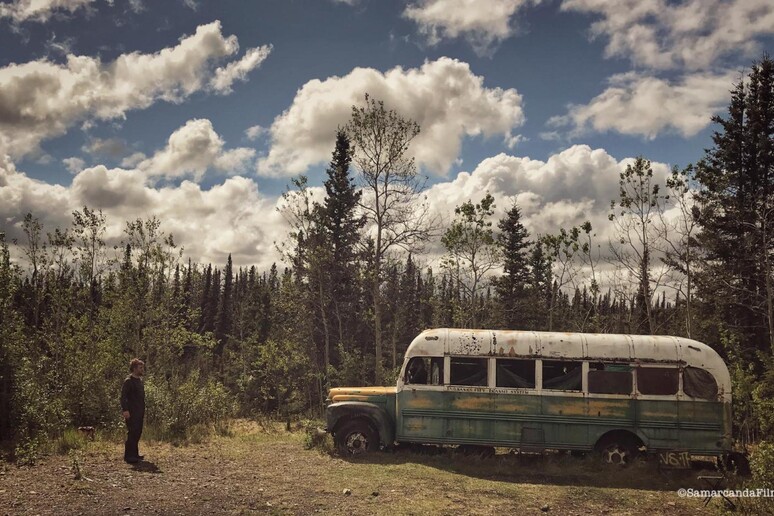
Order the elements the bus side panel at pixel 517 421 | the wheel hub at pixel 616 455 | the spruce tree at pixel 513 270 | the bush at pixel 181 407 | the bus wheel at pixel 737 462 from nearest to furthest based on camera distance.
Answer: the bus wheel at pixel 737 462
the wheel hub at pixel 616 455
the bus side panel at pixel 517 421
the bush at pixel 181 407
the spruce tree at pixel 513 270

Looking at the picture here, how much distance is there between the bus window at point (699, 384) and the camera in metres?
11.0

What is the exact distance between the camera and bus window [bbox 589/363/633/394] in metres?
11.2

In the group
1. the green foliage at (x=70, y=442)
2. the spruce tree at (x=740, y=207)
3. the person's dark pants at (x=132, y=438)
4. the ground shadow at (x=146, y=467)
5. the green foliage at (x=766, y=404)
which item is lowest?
the ground shadow at (x=146, y=467)

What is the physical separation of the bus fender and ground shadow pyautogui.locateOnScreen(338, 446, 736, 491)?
45 centimetres

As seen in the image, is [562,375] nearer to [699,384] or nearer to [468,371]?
[468,371]

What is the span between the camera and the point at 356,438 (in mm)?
11898

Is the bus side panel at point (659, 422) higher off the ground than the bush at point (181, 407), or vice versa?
the bus side panel at point (659, 422)

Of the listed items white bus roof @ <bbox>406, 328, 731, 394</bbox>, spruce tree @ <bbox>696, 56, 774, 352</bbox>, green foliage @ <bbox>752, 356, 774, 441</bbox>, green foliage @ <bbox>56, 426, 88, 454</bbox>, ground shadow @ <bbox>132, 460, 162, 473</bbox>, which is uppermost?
spruce tree @ <bbox>696, 56, 774, 352</bbox>

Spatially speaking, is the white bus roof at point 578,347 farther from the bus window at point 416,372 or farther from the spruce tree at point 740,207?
the spruce tree at point 740,207

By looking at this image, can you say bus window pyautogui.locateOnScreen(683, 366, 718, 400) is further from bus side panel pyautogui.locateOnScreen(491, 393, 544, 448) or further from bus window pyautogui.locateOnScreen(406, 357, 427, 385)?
bus window pyautogui.locateOnScreen(406, 357, 427, 385)

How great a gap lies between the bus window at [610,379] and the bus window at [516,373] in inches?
52.5

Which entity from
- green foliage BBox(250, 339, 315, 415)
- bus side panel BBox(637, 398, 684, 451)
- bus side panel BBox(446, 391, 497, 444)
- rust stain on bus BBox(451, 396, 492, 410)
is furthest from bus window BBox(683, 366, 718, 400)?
green foliage BBox(250, 339, 315, 415)

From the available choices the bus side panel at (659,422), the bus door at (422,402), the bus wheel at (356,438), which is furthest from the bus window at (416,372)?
the bus side panel at (659,422)

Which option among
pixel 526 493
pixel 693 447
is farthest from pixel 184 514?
pixel 693 447
